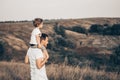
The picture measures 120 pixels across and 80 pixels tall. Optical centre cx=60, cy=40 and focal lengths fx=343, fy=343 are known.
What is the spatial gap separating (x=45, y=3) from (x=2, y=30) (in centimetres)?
189

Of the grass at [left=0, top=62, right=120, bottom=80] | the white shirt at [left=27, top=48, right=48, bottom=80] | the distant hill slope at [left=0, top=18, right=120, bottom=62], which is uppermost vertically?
the white shirt at [left=27, top=48, right=48, bottom=80]

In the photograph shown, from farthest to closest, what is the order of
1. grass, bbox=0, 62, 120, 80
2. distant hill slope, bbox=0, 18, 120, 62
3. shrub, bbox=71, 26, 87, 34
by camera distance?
1. shrub, bbox=71, 26, 87, 34
2. distant hill slope, bbox=0, 18, 120, 62
3. grass, bbox=0, 62, 120, 80

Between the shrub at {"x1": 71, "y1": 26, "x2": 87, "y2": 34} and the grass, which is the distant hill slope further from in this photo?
the grass

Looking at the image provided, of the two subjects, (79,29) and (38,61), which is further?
(79,29)

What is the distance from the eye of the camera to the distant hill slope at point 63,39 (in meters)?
11.1

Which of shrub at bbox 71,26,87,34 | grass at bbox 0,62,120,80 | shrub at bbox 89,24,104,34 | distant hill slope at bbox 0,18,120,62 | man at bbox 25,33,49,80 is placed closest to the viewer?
man at bbox 25,33,49,80

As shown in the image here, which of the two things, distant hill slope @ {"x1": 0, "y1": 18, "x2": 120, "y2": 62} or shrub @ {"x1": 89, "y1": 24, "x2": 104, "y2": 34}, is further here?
shrub @ {"x1": 89, "y1": 24, "x2": 104, "y2": 34}

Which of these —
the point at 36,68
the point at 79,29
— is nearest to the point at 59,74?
the point at 36,68

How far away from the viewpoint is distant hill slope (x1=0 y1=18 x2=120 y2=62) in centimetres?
1105

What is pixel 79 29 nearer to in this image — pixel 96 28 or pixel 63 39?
pixel 96 28

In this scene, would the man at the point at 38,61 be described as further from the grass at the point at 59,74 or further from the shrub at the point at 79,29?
the shrub at the point at 79,29

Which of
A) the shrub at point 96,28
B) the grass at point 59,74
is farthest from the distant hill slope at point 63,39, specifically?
the grass at point 59,74

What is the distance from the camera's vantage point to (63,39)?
11695 millimetres

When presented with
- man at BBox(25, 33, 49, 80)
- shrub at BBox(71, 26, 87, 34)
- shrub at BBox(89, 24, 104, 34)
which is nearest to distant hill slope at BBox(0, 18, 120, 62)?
shrub at BBox(71, 26, 87, 34)
